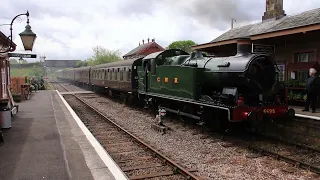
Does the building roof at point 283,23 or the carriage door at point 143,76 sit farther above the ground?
the building roof at point 283,23

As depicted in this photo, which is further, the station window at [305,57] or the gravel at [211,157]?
the station window at [305,57]

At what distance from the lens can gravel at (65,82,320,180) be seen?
5.60m

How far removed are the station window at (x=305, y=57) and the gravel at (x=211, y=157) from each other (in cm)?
494

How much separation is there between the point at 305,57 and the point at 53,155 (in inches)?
361

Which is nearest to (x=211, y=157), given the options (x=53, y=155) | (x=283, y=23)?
(x=53, y=155)

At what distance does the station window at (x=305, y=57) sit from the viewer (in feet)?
35.1

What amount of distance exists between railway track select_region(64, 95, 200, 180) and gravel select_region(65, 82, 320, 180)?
34 cm

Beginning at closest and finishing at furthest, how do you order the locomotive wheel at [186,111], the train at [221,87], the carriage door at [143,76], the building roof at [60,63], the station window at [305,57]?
the train at [221,87], the locomotive wheel at [186,111], the station window at [305,57], the carriage door at [143,76], the building roof at [60,63]

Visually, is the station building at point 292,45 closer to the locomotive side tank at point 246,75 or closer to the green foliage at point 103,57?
the locomotive side tank at point 246,75

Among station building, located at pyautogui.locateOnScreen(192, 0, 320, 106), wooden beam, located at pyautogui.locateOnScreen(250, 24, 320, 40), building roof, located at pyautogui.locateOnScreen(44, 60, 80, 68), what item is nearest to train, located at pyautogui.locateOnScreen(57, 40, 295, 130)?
wooden beam, located at pyautogui.locateOnScreen(250, 24, 320, 40)

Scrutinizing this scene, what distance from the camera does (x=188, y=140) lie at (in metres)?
8.33

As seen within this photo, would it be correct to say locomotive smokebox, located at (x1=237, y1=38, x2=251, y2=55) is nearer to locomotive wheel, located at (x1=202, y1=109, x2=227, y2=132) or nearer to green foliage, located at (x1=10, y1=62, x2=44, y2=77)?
locomotive wheel, located at (x1=202, y1=109, x2=227, y2=132)

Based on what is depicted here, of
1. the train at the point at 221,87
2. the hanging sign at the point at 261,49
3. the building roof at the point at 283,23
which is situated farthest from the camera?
the building roof at the point at 283,23

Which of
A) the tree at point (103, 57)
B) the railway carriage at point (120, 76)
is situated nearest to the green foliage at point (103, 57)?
the tree at point (103, 57)
